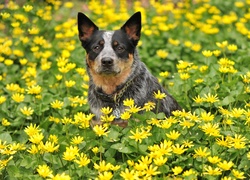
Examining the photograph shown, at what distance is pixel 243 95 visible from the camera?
5.76 metres

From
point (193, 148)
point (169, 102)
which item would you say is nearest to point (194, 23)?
point (169, 102)

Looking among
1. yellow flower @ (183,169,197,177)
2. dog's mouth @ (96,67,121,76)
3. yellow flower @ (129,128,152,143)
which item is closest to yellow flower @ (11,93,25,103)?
dog's mouth @ (96,67,121,76)

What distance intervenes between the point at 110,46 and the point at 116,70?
28cm

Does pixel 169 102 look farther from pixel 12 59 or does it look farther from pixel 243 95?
pixel 12 59

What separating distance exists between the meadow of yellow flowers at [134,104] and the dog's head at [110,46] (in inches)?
16.3

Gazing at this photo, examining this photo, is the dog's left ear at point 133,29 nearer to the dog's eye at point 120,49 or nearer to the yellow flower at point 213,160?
the dog's eye at point 120,49

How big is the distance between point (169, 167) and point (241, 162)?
610 mm

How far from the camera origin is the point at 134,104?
5734mm

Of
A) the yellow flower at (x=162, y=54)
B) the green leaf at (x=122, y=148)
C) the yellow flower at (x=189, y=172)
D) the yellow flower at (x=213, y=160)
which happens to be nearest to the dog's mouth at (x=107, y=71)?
the green leaf at (x=122, y=148)

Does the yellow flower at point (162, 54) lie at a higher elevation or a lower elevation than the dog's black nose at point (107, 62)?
lower

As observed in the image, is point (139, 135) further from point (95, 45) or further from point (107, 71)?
point (95, 45)

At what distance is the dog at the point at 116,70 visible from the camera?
5.75 meters

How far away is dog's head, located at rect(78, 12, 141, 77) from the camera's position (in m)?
5.72

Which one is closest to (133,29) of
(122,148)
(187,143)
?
(122,148)
